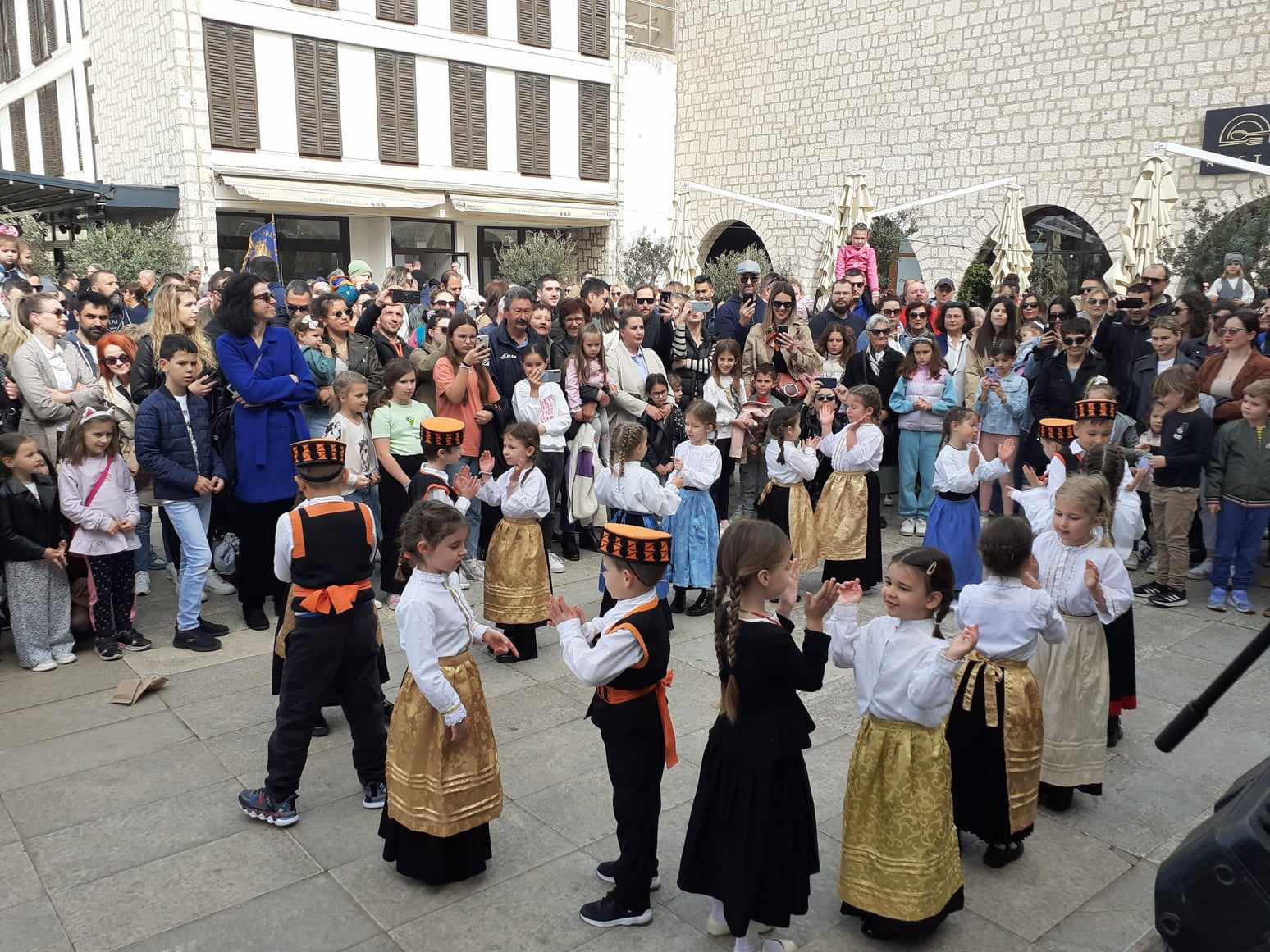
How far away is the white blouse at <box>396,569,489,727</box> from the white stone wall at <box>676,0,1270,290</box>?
57.3 feet

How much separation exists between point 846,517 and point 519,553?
250 centimetres

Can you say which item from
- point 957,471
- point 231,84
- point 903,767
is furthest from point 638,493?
point 231,84

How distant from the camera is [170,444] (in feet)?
19.3

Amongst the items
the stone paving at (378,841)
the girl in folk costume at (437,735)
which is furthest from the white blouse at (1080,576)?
the girl in folk costume at (437,735)

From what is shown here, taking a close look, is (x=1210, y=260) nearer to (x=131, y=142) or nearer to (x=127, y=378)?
(x=127, y=378)

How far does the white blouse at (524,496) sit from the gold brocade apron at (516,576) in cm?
8

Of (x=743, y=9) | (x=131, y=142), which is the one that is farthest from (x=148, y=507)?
(x=743, y=9)

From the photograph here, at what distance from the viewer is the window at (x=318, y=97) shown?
65.3 ft

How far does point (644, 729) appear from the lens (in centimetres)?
328

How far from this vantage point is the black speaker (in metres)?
1.73

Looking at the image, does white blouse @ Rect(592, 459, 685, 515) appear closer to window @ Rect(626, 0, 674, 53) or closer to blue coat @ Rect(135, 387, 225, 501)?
blue coat @ Rect(135, 387, 225, 501)

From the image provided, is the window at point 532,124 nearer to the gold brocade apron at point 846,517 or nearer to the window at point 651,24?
the window at point 651,24

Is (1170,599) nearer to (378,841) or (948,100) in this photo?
(378,841)

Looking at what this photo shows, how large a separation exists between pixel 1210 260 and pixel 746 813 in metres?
14.5
